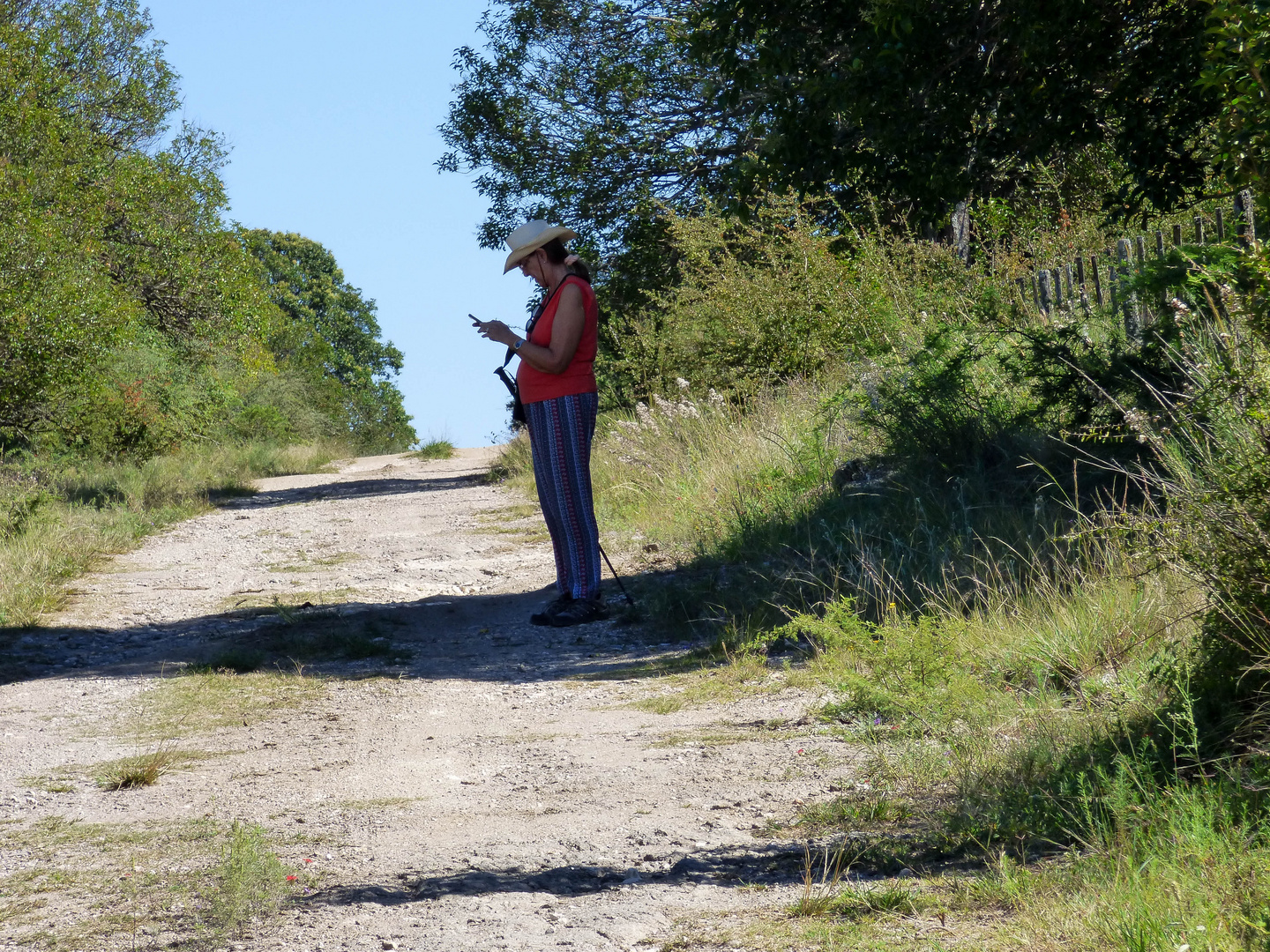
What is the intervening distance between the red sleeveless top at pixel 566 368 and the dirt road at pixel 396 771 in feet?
4.68

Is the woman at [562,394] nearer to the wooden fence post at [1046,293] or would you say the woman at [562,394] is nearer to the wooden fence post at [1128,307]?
the wooden fence post at [1128,307]

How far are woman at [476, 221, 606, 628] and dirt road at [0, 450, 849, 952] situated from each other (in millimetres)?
341

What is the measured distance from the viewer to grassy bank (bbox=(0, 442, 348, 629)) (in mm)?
7672

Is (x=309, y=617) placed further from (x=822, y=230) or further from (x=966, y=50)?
(x=822, y=230)

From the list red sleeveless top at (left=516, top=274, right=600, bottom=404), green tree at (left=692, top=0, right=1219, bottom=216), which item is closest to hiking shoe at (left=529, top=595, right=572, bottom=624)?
red sleeveless top at (left=516, top=274, right=600, bottom=404)

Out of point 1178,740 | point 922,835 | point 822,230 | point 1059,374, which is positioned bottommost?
point 922,835

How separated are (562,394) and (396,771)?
10.2 ft

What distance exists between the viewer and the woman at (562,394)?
6.57 meters

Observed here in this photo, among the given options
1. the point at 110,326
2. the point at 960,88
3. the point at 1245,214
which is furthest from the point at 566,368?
the point at 110,326

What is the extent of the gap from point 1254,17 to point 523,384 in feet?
15.1

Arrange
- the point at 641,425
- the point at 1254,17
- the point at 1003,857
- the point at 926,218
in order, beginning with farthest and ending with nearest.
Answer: the point at 641,425, the point at 926,218, the point at 1254,17, the point at 1003,857

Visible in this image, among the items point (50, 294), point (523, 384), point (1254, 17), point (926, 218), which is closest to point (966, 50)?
point (926, 218)

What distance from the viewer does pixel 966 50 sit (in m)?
7.72

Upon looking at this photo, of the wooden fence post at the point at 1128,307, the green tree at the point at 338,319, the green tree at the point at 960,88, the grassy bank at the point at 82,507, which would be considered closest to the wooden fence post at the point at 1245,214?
the green tree at the point at 960,88
